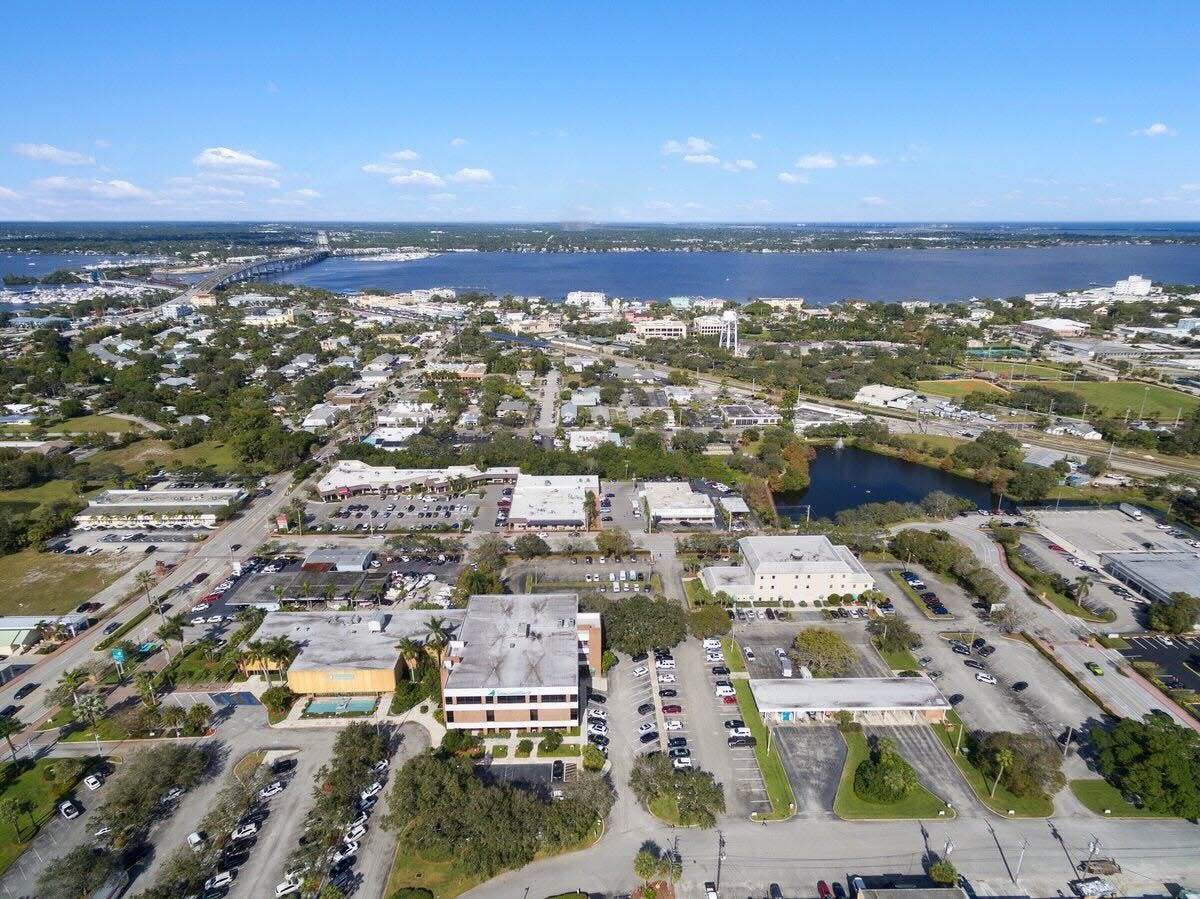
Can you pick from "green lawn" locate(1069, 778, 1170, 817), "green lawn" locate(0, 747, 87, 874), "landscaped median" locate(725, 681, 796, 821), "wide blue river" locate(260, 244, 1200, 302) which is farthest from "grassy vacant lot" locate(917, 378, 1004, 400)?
"green lawn" locate(0, 747, 87, 874)

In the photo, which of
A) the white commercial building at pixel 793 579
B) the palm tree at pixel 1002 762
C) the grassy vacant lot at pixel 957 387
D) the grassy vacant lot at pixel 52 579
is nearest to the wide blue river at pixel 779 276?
the grassy vacant lot at pixel 957 387

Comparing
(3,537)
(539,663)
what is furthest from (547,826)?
(3,537)

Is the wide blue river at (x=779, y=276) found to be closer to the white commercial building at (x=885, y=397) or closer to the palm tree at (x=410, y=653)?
the white commercial building at (x=885, y=397)

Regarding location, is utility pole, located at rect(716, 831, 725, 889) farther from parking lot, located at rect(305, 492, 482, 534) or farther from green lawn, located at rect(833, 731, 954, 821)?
parking lot, located at rect(305, 492, 482, 534)

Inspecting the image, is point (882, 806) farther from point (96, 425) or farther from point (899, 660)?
point (96, 425)

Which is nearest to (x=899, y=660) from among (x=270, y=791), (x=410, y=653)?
(x=410, y=653)
